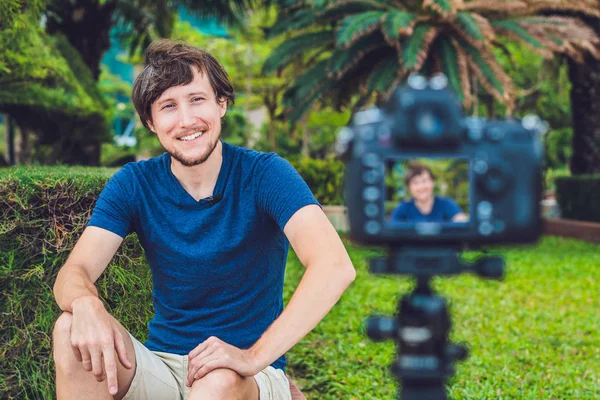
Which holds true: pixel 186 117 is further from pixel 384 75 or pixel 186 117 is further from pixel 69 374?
pixel 384 75

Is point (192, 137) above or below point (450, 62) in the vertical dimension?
below

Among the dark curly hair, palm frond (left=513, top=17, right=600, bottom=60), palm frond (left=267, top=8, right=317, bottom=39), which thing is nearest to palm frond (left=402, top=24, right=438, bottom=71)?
palm frond (left=513, top=17, right=600, bottom=60)

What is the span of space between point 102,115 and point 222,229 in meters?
6.17

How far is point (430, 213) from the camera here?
A: 4.56 ft

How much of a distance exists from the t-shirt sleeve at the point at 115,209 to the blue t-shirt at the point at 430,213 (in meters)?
1.27

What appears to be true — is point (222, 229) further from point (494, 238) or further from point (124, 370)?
point (494, 238)

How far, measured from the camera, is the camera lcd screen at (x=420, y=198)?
137 centimetres

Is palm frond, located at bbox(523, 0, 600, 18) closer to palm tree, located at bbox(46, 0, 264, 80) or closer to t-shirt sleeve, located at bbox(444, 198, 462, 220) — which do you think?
palm tree, located at bbox(46, 0, 264, 80)

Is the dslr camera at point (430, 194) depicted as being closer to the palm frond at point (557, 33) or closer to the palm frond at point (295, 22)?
the palm frond at point (557, 33)

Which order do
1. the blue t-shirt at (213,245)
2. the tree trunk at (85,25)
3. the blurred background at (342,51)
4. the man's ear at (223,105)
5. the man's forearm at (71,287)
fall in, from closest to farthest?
the man's forearm at (71,287) → the blue t-shirt at (213,245) → the man's ear at (223,105) → the blurred background at (342,51) → the tree trunk at (85,25)

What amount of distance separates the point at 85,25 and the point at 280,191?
28.6 ft

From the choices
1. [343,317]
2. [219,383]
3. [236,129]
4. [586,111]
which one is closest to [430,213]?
[219,383]

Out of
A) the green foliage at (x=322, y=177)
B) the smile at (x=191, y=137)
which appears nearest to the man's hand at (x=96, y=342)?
the smile at (x=191, y=137)

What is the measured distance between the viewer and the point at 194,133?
2.37m
